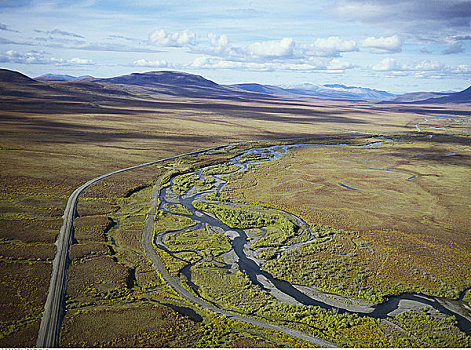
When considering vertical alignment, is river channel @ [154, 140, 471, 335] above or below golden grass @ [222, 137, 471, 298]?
below

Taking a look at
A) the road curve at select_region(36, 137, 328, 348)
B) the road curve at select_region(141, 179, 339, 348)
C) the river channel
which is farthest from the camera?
the river channel

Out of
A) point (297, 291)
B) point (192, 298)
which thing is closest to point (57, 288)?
point (192, 298)

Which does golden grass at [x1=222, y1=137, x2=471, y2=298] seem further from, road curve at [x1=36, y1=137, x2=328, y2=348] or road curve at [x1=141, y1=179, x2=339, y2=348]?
road curve at [x1=36, y1=137, x2=328, y2=348]

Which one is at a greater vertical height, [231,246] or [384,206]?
[384,206]

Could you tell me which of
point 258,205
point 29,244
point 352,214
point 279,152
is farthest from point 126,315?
point 279,152

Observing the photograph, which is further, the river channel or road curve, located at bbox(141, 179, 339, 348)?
the river channel

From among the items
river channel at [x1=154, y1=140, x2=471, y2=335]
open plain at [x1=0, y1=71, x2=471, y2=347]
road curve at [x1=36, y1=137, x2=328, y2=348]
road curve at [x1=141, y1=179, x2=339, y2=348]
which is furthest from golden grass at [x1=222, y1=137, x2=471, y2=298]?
road curve at [x1=36, y1=137, x2=328, y2=348]

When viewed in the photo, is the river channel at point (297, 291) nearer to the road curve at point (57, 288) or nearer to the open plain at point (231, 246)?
the open plain at point (231, 246)

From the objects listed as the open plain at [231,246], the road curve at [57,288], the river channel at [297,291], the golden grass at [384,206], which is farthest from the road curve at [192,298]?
the road curve at [57,288]

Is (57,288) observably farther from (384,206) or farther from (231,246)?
(384,206)
